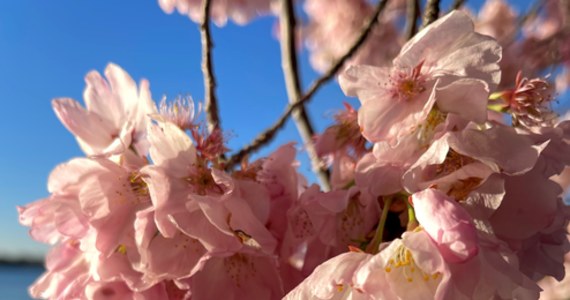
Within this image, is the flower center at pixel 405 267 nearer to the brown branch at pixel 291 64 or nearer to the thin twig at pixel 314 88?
the thin twig at pixel 314 88

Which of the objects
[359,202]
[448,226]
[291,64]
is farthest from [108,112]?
[291,64]

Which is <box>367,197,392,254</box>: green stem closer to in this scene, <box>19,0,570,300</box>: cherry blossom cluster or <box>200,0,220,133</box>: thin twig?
<box>19,0,570,300</box>: cherry blossom cluster

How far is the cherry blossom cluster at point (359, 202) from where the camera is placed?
15.9 inches

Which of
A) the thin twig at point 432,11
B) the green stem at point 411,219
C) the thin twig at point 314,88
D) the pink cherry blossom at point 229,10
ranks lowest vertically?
the green stem at point 411,219

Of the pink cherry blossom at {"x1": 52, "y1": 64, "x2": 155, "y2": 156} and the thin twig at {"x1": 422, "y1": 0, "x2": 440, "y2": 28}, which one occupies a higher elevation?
the pink cherry blossom at {"x1": 52, "y1": 64, "x2": 155, "y2": 156}

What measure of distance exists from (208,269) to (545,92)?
1.14ft

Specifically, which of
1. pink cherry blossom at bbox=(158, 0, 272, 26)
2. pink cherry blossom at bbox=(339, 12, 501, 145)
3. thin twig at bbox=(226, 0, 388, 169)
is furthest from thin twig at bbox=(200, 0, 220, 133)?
pink cherry blossom at bbox=(158, 0, 272, 26)

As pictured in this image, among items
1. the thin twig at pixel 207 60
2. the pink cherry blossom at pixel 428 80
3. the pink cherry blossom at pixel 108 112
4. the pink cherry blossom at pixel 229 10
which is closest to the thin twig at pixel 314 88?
the thin twig at pixel 207 60

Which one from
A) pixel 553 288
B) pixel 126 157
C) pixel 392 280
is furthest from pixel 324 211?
pixel 553 288

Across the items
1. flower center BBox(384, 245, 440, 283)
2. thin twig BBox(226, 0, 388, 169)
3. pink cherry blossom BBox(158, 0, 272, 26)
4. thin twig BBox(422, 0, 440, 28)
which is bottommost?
flower center BBox(384, 245, 440, 283)

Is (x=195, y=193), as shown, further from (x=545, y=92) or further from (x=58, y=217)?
(x=545, y=92)

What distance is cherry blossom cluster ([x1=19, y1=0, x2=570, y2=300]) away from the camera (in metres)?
0.40

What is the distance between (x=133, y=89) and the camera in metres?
0.61

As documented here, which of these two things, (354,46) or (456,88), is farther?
(354,46)
